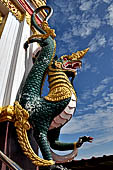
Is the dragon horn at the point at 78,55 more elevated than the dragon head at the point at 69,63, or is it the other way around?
the dragon horn at the point at 78,55

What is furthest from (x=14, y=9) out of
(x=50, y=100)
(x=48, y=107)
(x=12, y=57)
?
(x=48, y=107)

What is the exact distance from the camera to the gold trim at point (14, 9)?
12.9ft

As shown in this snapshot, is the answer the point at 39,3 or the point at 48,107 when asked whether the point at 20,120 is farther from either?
the point at 39,3

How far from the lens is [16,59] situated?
3.45m

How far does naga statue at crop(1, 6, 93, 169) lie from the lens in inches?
99.9

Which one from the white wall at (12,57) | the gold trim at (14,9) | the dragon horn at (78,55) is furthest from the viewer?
the gold trim at (14,9)

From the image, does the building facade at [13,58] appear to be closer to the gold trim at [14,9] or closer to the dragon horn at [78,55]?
the gold trim at [14,9]

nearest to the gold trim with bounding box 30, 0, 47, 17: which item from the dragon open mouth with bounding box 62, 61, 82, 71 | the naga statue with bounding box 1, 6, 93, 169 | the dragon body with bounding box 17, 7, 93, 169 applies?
the naga statue with bounding box 1, 6, 93, 169

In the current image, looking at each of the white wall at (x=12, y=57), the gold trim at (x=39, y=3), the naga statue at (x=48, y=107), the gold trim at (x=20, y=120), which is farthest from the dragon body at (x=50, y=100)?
the gold trim at (x=39, y=3)

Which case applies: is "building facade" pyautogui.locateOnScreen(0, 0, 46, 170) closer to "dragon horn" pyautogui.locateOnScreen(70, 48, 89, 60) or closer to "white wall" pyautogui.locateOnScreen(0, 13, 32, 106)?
"white wall" pyautogui.locateOnScreen(0, 13, 32, 106)

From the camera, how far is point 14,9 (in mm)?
4137

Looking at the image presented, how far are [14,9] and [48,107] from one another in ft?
8.92

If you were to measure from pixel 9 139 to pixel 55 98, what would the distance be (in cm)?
96

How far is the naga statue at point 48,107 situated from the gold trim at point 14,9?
125cm
